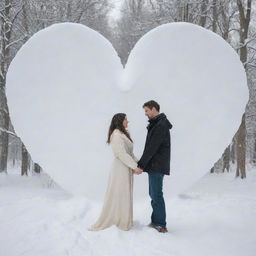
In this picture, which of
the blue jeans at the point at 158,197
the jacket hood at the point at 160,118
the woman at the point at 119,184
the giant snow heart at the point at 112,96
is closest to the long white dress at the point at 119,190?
the woman at the point at 119,184

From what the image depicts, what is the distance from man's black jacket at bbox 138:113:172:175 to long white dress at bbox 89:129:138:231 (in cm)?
18

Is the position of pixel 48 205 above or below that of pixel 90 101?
below

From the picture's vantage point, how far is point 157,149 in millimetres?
4594

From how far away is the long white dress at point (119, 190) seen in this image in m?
4.68

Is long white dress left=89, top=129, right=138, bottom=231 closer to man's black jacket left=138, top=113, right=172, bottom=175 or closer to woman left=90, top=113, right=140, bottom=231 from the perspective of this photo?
woman left=90, top=113, right=140, bottom=231

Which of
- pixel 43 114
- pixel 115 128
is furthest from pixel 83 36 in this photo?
pixel 115 128

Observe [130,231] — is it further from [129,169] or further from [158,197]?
[129,169]

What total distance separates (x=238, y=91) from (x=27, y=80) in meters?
3.46

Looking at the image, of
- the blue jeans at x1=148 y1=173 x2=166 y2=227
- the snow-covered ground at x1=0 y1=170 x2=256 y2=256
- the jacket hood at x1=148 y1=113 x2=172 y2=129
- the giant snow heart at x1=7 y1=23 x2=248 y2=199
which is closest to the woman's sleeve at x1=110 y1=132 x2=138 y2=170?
the blue jeans at x1=148 y1=173 x2=166 y2=227

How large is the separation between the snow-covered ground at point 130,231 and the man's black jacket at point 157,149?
0.77m

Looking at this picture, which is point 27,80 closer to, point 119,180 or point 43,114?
point 43,114

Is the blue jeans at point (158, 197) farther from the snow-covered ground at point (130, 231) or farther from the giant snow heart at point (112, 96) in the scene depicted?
the giant snow heart at point (112, 96)

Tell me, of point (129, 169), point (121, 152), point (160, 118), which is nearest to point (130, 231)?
point (129, 169)

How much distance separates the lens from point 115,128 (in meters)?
4.83
